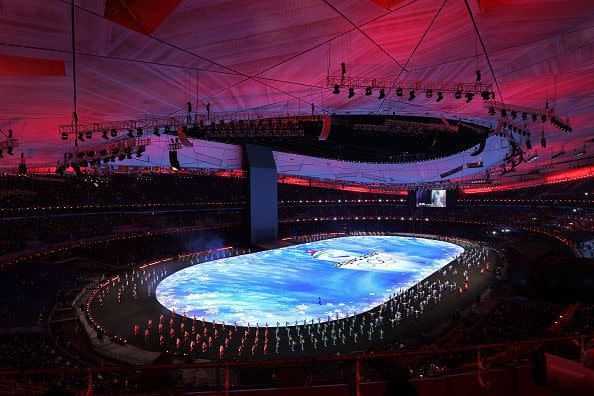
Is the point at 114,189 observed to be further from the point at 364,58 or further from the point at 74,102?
the point at 364,58

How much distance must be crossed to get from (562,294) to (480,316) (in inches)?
530

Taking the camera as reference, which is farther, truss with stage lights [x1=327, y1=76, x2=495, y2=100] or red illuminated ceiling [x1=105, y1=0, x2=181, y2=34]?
truss with stage lights [x1=327, y1=76, x2=495, y2=100]

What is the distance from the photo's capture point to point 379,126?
64.0 ft

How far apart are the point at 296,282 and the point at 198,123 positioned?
9652mm

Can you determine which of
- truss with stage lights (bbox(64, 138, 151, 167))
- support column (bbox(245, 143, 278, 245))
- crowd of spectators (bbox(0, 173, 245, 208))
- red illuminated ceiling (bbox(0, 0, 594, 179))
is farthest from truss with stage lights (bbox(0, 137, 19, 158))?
support column (bbox(245, 143, 278, 245))

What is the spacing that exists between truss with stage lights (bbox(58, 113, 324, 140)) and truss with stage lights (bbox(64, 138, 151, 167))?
171 cm

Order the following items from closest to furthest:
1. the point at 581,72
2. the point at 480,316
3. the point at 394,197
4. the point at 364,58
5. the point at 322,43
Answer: the point at 322,43
the point at 364,58
the point at 581,72
the point at 480,316
the point at 394,197

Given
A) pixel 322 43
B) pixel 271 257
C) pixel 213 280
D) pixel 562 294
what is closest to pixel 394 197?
pixel 271 257

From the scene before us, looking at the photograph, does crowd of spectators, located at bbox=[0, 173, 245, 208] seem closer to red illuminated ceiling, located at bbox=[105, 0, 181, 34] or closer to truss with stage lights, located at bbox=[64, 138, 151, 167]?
truss with stage lights, located at bbox=[64, 138, 151, 167]

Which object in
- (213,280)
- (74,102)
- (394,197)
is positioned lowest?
Result: (213,280)

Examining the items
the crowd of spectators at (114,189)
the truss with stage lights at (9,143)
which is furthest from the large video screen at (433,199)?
the truss with stage lights at (9,143)

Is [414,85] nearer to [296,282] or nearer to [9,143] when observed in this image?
[296,282]

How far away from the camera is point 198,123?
15.8 metres

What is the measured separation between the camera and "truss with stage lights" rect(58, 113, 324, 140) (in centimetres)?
1504
